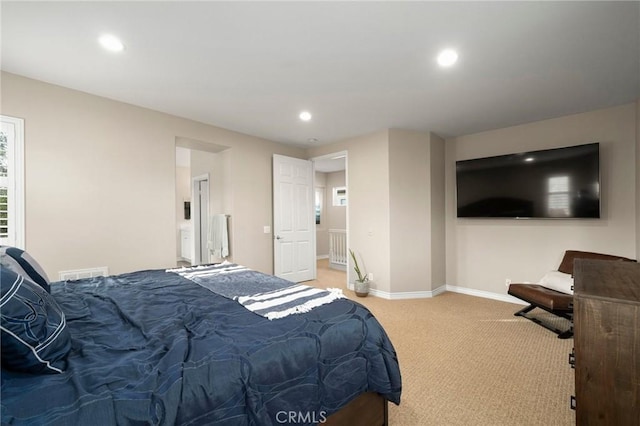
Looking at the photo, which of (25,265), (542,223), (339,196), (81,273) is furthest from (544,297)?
(339,196)

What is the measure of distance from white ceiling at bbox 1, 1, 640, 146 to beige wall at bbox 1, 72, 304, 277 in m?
0.21

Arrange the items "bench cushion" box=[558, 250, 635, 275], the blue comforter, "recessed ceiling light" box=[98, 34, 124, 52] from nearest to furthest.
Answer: the blue comforter → "recessed ceiling light" box=[98, 34, 124, 52] → "bench cushion" box=[558, 250, 635, 275]

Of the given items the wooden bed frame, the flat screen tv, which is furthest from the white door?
the wooden bed frame

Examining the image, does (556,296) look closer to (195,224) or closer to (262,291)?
(262,291)

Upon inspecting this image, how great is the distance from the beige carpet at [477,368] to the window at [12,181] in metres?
3.53

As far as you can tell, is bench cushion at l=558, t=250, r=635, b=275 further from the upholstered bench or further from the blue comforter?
the blue comforter

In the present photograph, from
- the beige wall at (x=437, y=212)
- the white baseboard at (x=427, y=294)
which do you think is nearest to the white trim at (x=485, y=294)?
the white baseboard at (x=427, y=294)

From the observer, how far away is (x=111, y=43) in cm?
212

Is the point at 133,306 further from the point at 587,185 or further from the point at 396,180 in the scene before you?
the point at 587,185

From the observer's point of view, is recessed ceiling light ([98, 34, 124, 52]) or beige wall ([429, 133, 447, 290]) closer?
recessed ceiling light ([98, 34, 124, 52])

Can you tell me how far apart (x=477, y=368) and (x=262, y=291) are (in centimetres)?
187

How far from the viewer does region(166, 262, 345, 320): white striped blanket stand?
61.6 inches

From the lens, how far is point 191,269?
8.79 ft

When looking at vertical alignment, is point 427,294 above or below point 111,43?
below
